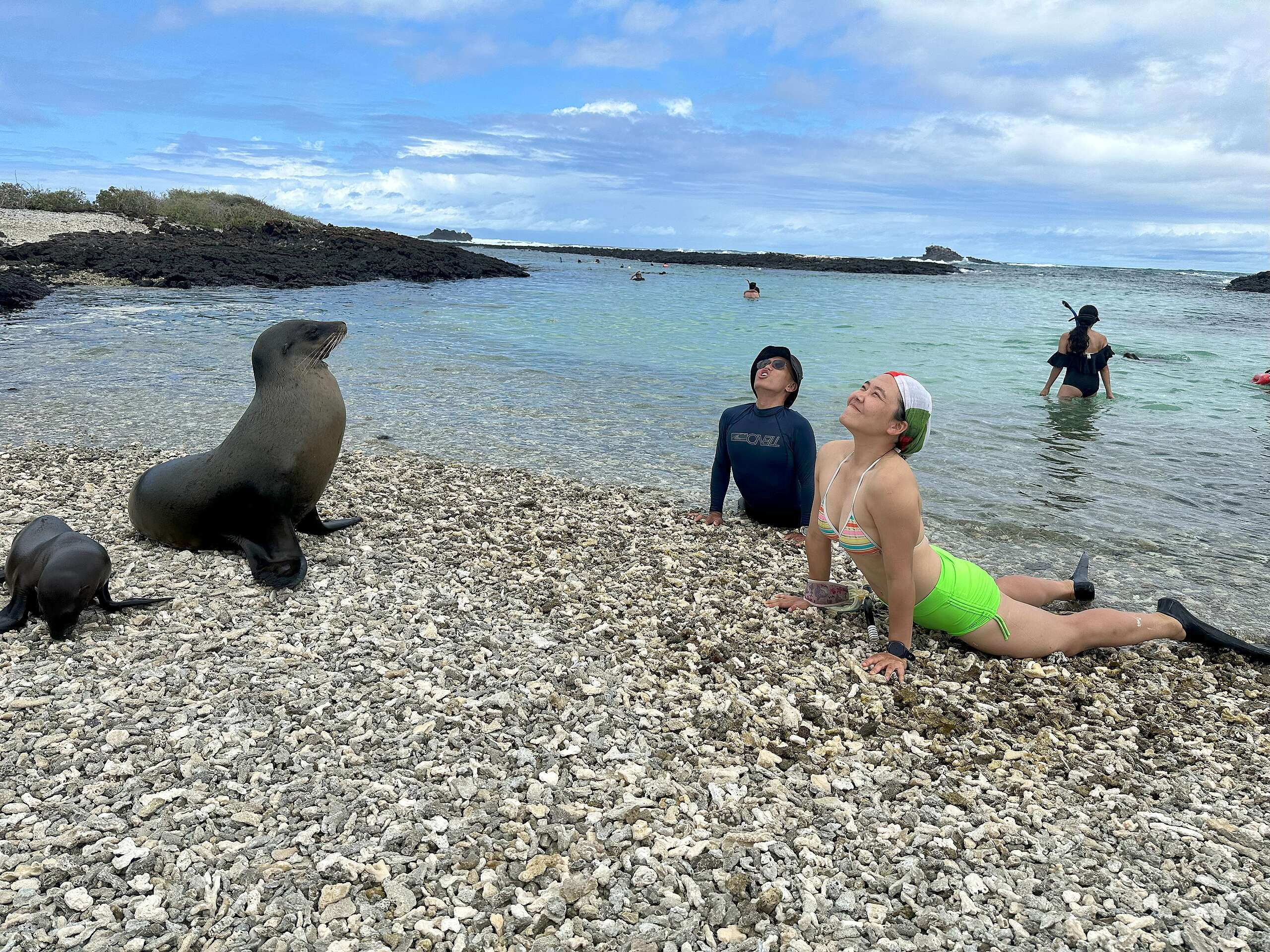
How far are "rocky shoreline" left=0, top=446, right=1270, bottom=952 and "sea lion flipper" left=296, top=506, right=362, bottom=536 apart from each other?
2.46 feet

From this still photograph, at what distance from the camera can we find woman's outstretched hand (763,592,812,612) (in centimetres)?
555

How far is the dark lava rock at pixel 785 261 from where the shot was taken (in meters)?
106

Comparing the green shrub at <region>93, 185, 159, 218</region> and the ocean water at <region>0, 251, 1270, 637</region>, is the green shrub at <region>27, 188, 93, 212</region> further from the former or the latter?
the ocean water at <region>0, 251, 1270, 637</region>

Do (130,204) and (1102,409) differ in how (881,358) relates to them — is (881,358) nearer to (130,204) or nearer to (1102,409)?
(1102,409)

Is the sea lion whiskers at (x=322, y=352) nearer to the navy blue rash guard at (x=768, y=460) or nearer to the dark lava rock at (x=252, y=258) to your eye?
the navy blue rash guard at (x=768, y=460)

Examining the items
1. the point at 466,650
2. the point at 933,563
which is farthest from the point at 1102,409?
the point at 466,650

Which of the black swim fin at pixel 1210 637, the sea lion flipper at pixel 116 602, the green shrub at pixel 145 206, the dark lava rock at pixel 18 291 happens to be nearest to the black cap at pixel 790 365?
the black swim fin at pixel 1210 637

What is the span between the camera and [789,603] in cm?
558

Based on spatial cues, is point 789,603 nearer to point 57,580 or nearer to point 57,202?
point 57,580

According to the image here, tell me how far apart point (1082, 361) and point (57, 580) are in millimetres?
16594

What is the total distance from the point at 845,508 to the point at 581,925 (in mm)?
2726

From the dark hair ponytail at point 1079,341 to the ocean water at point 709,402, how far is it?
3.39 ft

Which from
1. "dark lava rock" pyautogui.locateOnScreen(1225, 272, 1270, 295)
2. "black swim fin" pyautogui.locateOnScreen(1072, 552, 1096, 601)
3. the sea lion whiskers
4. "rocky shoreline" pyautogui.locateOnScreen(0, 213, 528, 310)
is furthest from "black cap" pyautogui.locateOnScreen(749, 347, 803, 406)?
"dark lava rock" pyautogui.locateOnScreen(1225, 272, 1270, 295)

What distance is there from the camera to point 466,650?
4.88 meters
